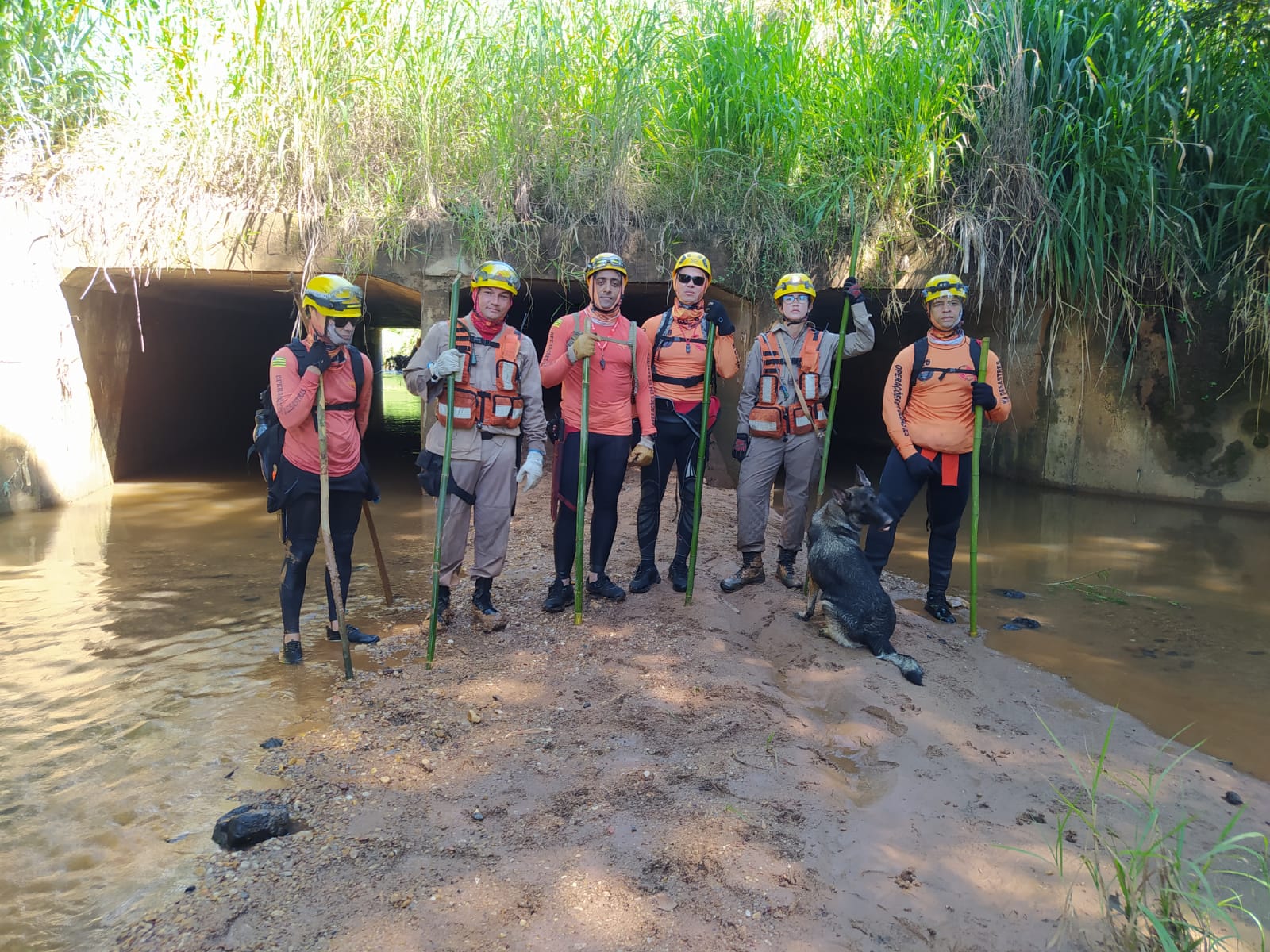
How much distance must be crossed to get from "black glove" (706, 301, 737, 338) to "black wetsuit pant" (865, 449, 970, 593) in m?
1.24

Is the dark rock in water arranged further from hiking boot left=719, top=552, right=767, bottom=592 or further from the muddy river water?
hiking boot left=719, top=552, right=767, bottom=592

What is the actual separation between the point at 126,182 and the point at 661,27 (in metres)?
5.35

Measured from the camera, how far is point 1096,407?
866 cm

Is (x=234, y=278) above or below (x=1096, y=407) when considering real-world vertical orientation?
above

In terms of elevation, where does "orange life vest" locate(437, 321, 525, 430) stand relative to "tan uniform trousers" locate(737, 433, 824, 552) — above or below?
above

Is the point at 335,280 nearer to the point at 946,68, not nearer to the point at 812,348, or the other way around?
the point at 812,348

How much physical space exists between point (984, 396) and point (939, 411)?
261 millimetres

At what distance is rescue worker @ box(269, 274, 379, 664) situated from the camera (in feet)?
13.1

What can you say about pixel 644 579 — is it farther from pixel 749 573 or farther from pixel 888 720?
pixel 888 720

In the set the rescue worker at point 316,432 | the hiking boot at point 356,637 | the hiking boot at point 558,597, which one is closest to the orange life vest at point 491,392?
the rescue worker at point 316,432

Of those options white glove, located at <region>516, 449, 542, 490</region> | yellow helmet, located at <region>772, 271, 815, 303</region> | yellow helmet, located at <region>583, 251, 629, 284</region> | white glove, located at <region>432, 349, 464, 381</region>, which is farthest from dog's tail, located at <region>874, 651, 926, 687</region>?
white glove, located at <region>432, 349, 464, 381</region>

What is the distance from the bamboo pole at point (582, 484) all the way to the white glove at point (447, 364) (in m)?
0.68

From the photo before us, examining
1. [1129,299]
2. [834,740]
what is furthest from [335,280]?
[1129,299]

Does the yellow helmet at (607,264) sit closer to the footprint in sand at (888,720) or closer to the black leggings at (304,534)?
the black leggings at (304,534)
